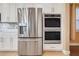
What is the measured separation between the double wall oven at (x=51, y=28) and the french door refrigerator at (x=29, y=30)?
0.42 ft

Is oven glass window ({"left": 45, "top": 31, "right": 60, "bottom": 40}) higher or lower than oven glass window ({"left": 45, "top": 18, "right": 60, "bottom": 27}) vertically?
lower

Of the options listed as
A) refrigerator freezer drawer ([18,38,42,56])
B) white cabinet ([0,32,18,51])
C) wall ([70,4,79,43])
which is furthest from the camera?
wall ([70,4,79,43])

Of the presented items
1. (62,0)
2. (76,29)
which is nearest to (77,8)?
(76,29)

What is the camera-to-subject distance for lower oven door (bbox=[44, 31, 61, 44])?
12.0 ft

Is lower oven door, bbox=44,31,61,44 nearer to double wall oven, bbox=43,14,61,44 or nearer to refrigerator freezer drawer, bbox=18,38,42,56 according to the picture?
double wall oven, bbox=43,14,61,44

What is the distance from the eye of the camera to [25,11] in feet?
12.0

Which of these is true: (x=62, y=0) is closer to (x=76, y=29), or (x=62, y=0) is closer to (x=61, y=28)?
(x=61, y=28)

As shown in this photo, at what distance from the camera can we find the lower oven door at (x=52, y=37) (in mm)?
3650

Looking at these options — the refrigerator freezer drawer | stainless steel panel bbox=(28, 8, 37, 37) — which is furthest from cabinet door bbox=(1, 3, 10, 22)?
the refrigerator freezer drawer

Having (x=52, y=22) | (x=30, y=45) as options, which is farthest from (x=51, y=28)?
(x=30, y=45)

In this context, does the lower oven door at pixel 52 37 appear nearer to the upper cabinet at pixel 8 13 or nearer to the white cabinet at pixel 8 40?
the white cabinet at pixel 8 40

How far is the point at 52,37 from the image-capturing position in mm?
3674

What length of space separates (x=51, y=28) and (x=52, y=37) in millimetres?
236

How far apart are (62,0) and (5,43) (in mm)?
3273
